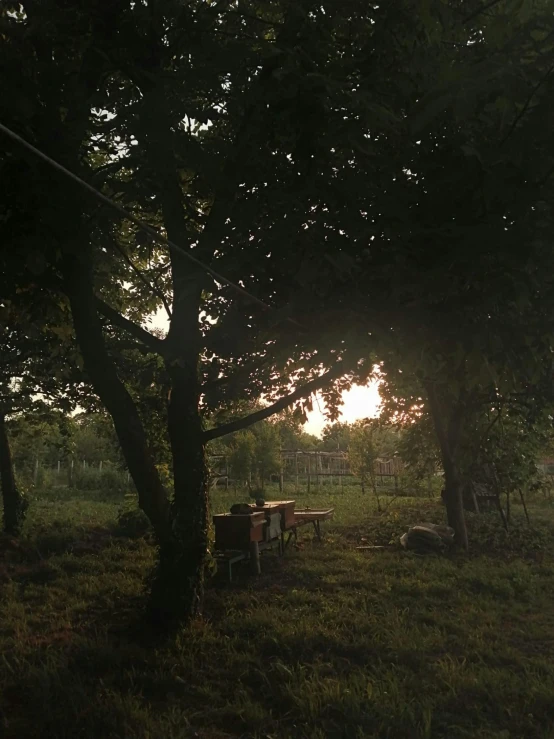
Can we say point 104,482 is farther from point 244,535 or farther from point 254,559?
point 244,535

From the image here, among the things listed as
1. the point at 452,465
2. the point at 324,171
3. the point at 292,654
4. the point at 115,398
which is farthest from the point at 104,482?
the point at 324,171

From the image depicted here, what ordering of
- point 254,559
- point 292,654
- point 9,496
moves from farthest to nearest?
point 9,496, point 254,559, point 292,654

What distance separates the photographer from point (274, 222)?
4.99 meters

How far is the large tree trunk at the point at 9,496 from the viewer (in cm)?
1333

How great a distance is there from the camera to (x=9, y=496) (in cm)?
1355

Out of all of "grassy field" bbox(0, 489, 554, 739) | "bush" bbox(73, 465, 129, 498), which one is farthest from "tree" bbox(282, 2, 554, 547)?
"bush" bbox(73, 465, 129, 498)

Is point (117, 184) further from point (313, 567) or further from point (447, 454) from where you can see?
point (447, 454)

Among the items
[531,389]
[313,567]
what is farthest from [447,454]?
[313,567]

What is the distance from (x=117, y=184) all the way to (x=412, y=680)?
5.52 metres

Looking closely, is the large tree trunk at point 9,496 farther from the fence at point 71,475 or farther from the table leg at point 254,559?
the fence at point 71,475

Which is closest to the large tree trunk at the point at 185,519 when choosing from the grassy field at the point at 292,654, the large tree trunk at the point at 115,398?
the large tree trunk at the point at 115,398

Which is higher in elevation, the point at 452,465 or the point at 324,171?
the point at 324,171

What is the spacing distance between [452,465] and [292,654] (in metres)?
8.39

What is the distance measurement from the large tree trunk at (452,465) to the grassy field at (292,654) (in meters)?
1.93
